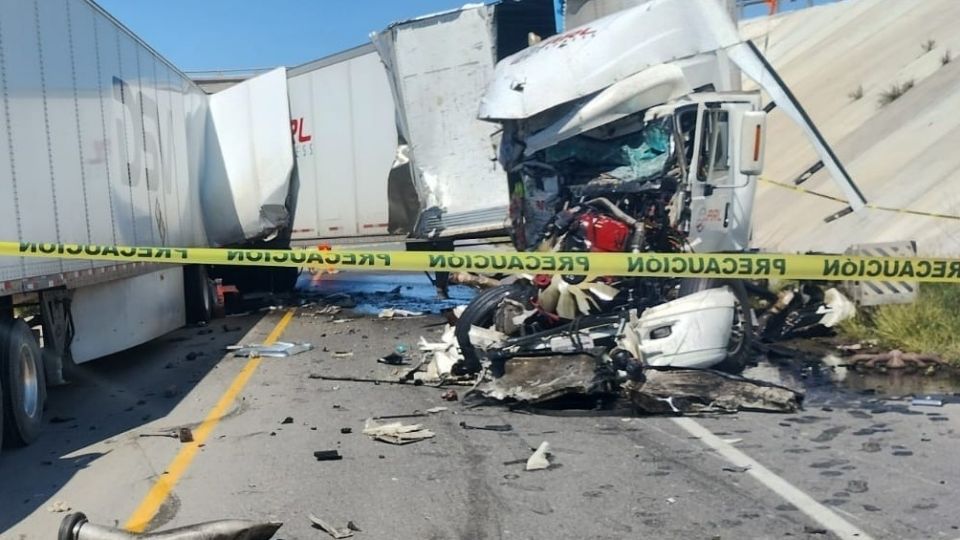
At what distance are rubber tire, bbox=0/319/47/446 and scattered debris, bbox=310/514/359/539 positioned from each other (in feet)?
11.4

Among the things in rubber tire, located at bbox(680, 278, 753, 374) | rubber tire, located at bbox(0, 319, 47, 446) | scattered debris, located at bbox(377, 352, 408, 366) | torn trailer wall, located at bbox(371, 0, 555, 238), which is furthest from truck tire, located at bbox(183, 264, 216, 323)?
rubber tire, located at bbox(680, 278, 753, 374)

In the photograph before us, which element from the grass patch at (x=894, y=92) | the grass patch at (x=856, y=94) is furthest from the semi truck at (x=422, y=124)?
the grass patch at (x=856, y=94)

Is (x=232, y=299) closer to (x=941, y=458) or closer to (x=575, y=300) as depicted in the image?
(x=575, y=300)

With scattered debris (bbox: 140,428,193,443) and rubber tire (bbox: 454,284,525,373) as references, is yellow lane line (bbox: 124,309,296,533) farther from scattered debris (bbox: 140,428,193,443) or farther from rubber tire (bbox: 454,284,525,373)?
rubber tire (bbox: 454,284,525,373)

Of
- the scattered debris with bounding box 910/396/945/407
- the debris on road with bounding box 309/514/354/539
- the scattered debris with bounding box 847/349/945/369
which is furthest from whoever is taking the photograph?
the scattered debris with bounding box 847/349/945/369

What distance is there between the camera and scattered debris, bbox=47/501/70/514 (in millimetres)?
6211

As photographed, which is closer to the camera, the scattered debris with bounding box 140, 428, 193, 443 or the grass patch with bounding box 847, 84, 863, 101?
the scattered debris with bounding box 140, 428, 193, 443

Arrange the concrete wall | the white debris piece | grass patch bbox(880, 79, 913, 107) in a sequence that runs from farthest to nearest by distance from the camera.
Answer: grass patch bbox(880, 79, 913, 107) < the concrete wall < the white debris piece

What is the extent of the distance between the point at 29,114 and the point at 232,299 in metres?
11.1

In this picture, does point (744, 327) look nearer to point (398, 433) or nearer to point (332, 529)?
point (398, 433)

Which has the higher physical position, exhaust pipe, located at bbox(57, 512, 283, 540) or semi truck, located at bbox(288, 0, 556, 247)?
semi truck, located at bbox(288, 0, 556, 247)

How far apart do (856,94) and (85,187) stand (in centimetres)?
2293

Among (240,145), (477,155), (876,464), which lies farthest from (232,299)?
(876,464)

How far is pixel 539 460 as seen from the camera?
6.88m
